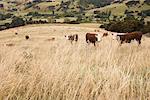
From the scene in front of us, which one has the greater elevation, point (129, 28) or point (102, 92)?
point (102, 92)

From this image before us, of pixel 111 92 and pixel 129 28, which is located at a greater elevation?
pixel 111 92

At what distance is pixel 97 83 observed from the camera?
438 cm

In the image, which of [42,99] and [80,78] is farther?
[80,78]

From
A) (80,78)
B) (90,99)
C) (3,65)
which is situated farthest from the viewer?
(3,65)

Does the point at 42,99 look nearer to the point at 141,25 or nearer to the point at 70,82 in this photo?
the point at 70,82

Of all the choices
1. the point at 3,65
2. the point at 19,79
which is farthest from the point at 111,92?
the point at 3,65

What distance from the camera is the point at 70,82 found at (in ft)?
14.8

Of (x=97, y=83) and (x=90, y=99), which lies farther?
(x=97, y=83)

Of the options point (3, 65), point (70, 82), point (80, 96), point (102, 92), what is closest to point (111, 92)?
point (102, 92)

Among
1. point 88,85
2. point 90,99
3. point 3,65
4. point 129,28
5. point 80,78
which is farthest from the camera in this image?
point 129,28

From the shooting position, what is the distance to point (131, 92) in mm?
4219

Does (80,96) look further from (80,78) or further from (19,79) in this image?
(19,79)

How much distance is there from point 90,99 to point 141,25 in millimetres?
75334

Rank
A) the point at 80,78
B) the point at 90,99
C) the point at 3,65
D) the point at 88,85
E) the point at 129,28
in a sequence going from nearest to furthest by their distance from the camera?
the point at 90,99
the point at 88,85
the point at 80,78
the point at 3,65
the point at 129,28
